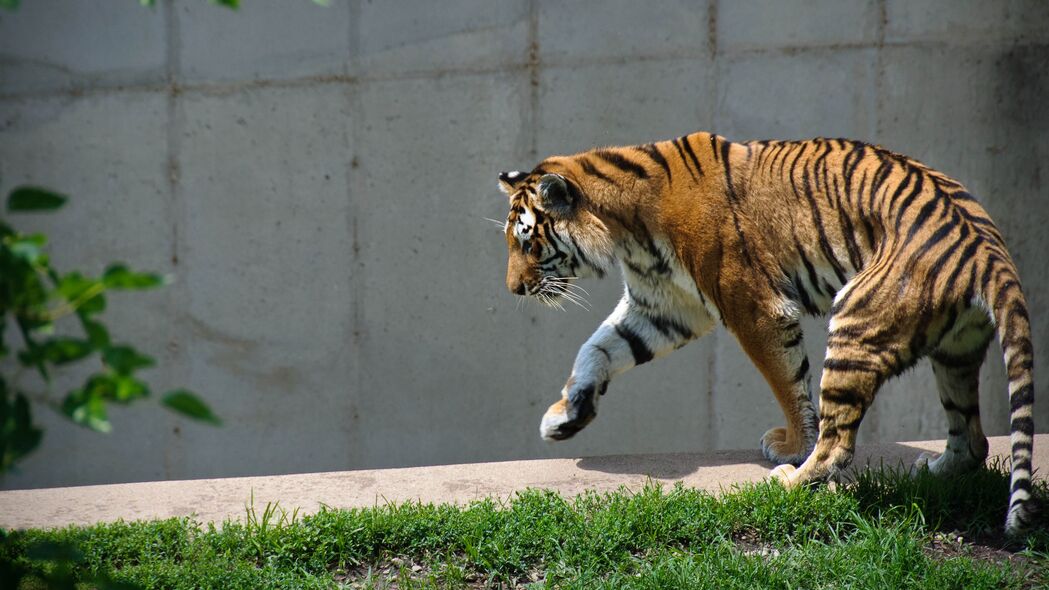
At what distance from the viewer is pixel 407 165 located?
685cm

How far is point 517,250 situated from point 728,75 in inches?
102

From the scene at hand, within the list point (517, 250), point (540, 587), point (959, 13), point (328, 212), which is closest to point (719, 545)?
point (540, 587)

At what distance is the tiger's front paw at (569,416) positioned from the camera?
4.61 metres

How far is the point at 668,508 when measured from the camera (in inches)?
150

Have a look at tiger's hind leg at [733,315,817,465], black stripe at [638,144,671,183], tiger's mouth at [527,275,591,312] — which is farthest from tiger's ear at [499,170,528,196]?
tiger's hind leg at [733,315,817,465]

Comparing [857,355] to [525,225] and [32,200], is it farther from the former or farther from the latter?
[32,200]

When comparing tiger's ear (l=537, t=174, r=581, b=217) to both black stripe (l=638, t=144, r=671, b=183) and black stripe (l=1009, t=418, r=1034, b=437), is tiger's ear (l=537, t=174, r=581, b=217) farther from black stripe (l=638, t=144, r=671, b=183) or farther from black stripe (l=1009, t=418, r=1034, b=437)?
black stripe (l=1009, t=418, r=1034, b=437)

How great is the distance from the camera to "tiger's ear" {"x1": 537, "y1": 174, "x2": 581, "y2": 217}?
4.57 metres

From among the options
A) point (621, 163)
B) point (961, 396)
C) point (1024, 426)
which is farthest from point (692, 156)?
point (1024, 426)

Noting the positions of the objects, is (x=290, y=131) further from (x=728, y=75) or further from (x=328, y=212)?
(x=728, y=75)

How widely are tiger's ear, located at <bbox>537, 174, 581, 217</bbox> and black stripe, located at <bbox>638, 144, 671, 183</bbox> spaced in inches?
13.3

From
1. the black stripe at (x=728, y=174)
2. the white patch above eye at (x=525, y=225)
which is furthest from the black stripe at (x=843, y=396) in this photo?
the white patch above eye at (x=525, y=225)

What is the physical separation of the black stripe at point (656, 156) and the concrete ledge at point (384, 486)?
3.87 feet

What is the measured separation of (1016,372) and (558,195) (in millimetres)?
1949
